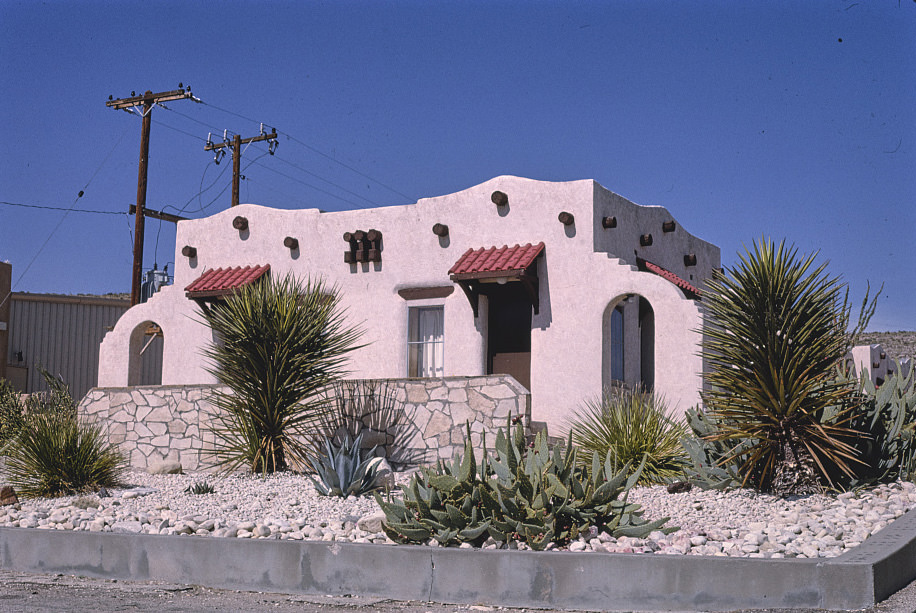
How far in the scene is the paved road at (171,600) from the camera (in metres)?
6.54

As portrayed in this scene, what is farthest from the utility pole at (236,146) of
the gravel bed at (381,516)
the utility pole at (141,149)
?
the gravel bed at (381,516)

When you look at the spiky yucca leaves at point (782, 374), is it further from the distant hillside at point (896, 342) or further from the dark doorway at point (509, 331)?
the distant hillside at point (896, 342)

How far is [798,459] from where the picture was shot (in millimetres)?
9180

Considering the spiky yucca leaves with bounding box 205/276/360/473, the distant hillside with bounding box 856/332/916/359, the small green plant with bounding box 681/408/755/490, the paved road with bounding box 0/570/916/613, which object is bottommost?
the paved road with bounding box 0/570/916/613

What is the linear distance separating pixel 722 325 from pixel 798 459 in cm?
153

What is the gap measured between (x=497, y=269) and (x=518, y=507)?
7.87 m

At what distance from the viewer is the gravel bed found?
7266 millimetres

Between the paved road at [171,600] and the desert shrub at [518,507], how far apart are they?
0.80 m

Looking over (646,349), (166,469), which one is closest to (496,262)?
(646,349)

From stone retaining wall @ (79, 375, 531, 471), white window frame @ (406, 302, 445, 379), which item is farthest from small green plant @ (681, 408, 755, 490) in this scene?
white window frame @ (406, 302, 445, 379)

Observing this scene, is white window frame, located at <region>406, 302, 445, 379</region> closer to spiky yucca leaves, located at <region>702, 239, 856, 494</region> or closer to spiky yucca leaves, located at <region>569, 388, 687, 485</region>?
spiky yucca leaves, located at <region>569, 388, 687, 485</region>

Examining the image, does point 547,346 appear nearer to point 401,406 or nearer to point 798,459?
point 401,406

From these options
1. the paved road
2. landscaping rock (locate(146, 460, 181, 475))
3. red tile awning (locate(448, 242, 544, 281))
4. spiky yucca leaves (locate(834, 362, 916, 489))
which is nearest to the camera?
the paved road

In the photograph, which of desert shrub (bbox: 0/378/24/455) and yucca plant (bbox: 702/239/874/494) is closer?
yucca plant (bbox: 702/239/874/494)
